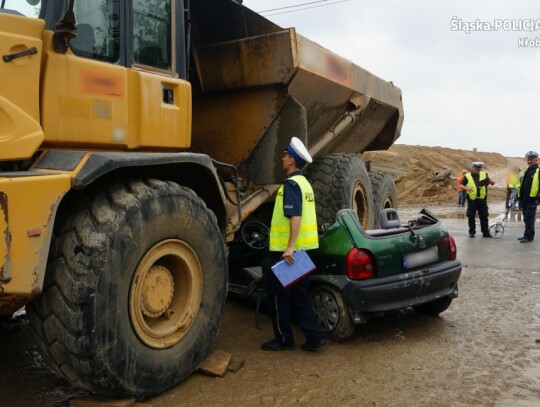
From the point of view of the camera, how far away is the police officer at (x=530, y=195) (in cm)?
1047

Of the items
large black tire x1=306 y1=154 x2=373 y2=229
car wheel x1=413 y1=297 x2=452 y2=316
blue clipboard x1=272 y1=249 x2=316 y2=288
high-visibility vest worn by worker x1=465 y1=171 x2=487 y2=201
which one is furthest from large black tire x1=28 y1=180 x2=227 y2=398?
high-visibility vest worn by worker x1=465 y1=171 x2=487 y2=201

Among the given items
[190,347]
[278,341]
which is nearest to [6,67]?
[190,347]

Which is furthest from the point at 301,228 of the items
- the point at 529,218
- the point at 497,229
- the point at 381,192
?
the point at 497,229

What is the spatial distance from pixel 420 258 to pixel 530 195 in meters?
7.06

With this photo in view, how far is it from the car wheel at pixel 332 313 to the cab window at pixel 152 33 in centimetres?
204

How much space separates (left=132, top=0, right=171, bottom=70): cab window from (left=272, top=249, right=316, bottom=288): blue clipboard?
1582mm

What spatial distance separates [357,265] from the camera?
4.25 meters

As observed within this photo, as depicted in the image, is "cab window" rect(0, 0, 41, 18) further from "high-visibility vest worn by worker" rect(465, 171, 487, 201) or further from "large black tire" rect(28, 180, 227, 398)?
"high-visibility vest worn by worker" rect(465, 171, 487, 201)

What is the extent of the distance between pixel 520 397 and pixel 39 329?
273cm

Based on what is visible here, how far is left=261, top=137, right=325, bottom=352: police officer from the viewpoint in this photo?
412 centimetres

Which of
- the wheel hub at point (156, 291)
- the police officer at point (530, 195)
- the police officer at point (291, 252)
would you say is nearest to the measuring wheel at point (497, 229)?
the police officer at point (530, 195)

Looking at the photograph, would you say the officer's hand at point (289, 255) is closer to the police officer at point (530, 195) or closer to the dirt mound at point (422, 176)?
the police officer at point (530, 195)

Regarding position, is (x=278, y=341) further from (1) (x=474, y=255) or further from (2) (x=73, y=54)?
(1) (x=474, y=255)

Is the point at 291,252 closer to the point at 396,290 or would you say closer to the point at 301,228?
the point at 301,228
